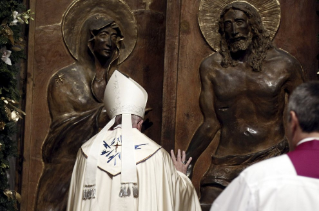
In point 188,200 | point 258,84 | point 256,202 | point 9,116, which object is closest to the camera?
point 256,202

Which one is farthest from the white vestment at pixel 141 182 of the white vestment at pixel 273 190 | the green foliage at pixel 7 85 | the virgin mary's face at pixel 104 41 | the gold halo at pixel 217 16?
the white vestment at pixel 273 190

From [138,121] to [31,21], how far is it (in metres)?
1.83

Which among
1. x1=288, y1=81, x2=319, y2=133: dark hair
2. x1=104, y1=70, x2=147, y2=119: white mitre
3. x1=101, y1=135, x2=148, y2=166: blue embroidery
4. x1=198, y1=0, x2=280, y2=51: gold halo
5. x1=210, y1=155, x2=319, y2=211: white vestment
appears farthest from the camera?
x1=198, y1=0, x2=280, y2=51: gold halo

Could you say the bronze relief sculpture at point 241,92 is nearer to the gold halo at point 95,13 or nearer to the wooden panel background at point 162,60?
the wooden panel background at point 162,60

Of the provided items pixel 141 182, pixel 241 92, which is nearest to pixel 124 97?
pixel 141 182

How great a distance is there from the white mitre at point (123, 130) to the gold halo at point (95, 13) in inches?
48.9

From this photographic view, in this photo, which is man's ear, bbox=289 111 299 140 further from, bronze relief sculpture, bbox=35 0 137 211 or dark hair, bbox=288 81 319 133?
bronze relief sculpture, bbox=35 0 137 211

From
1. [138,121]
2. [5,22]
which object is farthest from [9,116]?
[138,121]

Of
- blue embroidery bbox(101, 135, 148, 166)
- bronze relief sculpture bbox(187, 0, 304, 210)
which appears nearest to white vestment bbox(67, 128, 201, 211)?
blue embroidery bbox(101, 135, 148, 166)

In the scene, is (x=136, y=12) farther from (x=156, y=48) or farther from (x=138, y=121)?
(x=138, y=121)

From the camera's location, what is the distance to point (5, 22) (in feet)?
20.2

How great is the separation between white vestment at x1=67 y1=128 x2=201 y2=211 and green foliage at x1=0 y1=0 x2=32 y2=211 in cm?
80

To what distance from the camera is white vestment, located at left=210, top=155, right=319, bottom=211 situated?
3262 mm

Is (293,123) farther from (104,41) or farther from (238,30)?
(104,41)
